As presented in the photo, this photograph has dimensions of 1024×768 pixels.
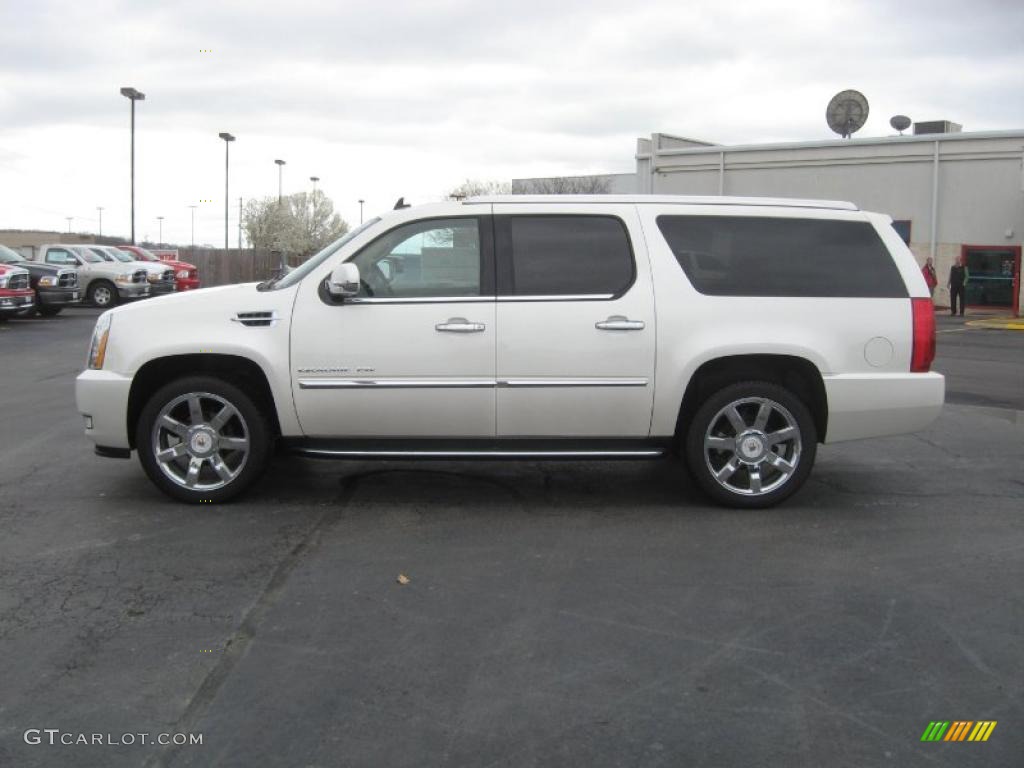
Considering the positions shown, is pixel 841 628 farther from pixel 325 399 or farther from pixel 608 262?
pixel 325 399

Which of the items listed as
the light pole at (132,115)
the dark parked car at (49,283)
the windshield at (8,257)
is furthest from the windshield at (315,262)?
the light pole at (132,115)

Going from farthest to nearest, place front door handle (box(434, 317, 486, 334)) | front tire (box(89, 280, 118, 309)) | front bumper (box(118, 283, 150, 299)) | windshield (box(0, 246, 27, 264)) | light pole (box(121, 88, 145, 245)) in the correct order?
light pole (box(121, 88, 145, 245)), front tire (box(89, 280, 118, 309)), front bumper (box(118, 283, 150, 299)), windshield (box(0, 246, 27, 264)), front door handle (box(434, 317, 486, 334))

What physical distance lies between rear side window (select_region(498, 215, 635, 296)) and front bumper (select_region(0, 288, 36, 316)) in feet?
63.6

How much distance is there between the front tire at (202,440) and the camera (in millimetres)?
6879

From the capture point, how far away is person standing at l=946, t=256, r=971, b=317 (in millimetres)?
30734

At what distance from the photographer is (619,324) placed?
6723 millimetres

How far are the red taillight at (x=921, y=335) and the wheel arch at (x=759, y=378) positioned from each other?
576 millimetres

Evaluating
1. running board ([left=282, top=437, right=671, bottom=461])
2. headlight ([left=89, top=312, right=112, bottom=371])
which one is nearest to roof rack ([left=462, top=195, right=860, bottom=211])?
running board ([left=282, top=437, right=671, bottom=461])

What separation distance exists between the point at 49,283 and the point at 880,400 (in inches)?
923

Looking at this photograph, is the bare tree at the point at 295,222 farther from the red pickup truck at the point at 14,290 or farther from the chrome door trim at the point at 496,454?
the chrome door trim at the point at 496,454

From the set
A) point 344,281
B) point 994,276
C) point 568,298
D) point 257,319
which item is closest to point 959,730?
point 568,298

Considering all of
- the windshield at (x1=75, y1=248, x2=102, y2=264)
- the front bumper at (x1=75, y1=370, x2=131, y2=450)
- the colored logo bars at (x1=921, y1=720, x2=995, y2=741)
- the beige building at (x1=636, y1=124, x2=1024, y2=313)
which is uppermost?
the beige building at (x1=636, y1=124, x2=1024, y2=313)

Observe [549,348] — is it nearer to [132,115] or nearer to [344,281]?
[344,281]

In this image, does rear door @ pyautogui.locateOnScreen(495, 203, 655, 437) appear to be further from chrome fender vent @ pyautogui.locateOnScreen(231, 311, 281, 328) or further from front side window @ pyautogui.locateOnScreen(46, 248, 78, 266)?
front side window @ pyautogui.locateOnScreen(46, 248, 78, 266)
